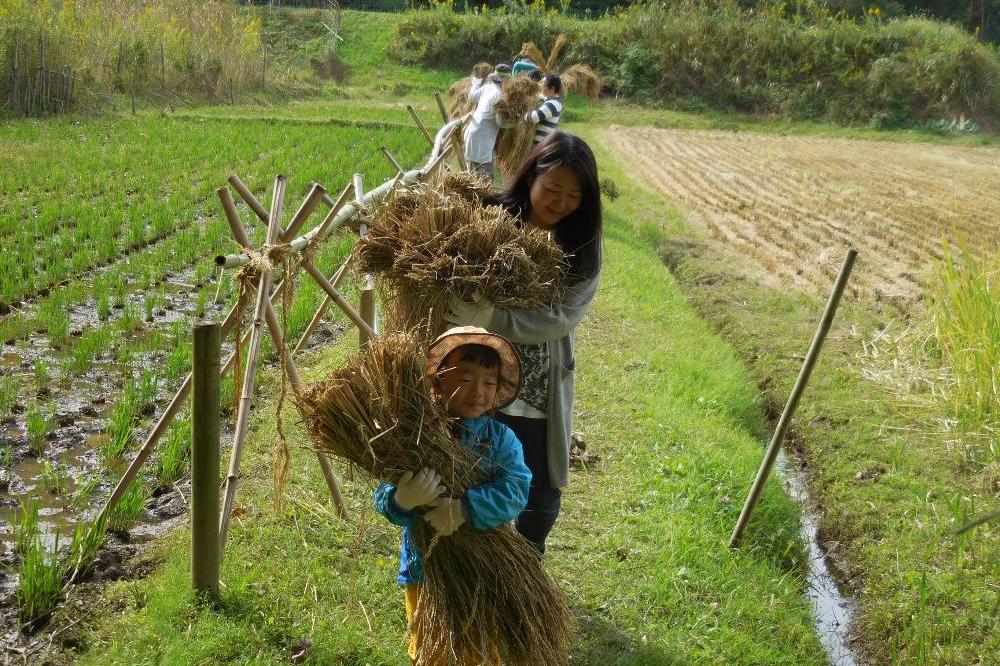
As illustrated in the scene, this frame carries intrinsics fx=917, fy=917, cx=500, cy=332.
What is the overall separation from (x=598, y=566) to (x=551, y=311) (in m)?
1.34

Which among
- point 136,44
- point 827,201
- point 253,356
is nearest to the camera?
point 253,356

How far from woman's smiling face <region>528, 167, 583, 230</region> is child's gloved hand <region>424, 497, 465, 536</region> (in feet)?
2.80

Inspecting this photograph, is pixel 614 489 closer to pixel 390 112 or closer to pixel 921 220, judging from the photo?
pixel 921 220

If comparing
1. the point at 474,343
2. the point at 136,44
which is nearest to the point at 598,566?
the point at 474,343

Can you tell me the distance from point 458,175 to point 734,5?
91.0ft

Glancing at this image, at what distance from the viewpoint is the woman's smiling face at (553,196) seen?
7.97ft

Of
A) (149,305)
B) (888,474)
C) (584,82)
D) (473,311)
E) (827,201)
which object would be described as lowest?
(888,474)

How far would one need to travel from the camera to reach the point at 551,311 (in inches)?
96.3

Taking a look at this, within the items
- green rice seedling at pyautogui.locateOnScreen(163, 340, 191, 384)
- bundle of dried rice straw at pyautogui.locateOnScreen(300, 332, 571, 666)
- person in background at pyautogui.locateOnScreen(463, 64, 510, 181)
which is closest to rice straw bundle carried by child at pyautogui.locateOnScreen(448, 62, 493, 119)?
person in background at pyautogui.locateOnScreen(463, 64, 510, 181)

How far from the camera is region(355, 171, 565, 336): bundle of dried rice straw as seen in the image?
2328 mm

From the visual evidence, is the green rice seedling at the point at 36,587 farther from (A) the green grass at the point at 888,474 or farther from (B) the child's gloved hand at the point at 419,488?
(A) the green grass at the point at 888,474

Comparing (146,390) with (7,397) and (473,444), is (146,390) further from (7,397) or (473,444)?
(473,444)

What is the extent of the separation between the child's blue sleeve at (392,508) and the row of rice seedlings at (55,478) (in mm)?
1942

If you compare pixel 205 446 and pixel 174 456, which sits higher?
pixel 205 446
